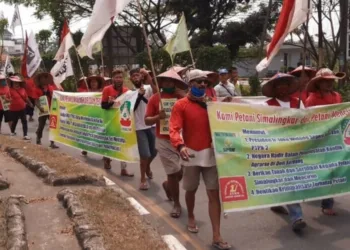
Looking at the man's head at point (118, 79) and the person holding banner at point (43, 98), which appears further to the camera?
the person holding banner at point (43, 98)

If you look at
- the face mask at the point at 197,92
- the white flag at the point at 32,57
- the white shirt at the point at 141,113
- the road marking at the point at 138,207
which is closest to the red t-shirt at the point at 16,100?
the white flag at the point at 32,57

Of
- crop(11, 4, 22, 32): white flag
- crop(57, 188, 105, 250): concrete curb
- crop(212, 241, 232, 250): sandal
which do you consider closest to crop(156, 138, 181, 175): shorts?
crop(57, 188, 105, 250): concrete curb

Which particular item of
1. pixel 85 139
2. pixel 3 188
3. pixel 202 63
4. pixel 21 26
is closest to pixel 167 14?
pixel 202 63

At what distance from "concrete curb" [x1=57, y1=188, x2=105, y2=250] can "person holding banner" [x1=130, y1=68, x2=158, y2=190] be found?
137 centimetres

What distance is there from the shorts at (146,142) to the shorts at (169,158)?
3.87 ft

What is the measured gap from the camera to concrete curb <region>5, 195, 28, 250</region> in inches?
168

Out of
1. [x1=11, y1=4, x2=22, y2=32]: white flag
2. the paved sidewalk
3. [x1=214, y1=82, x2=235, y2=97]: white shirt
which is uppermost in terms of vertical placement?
[x1=11, y1=4, x2=22, y2=32]: white flag

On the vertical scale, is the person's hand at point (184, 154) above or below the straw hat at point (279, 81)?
below

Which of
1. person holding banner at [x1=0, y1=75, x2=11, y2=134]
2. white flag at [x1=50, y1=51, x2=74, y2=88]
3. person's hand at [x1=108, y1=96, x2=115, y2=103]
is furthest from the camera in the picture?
person holding banner at [x1=0, y1=75, x2=11, y2=134]

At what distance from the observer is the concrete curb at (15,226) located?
427cm

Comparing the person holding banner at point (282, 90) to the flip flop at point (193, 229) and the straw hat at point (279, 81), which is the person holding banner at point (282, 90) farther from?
the flip flop at point (193, 229)

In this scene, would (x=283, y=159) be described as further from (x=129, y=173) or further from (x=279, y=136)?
(x=129, y=173)

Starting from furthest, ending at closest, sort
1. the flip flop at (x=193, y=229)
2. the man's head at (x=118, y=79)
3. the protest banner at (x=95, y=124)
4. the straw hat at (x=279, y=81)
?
1. the man's head at (x=118, y=79)
2. the protest banner at (x=95, y=124)
3. the straw hat at (x=279, y=81)
4. the flip flop at (x=193, y=229)

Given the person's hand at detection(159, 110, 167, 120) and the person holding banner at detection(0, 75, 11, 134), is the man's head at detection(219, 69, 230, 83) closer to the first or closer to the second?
the person's hand at detection(159, 110, 167, 120)
